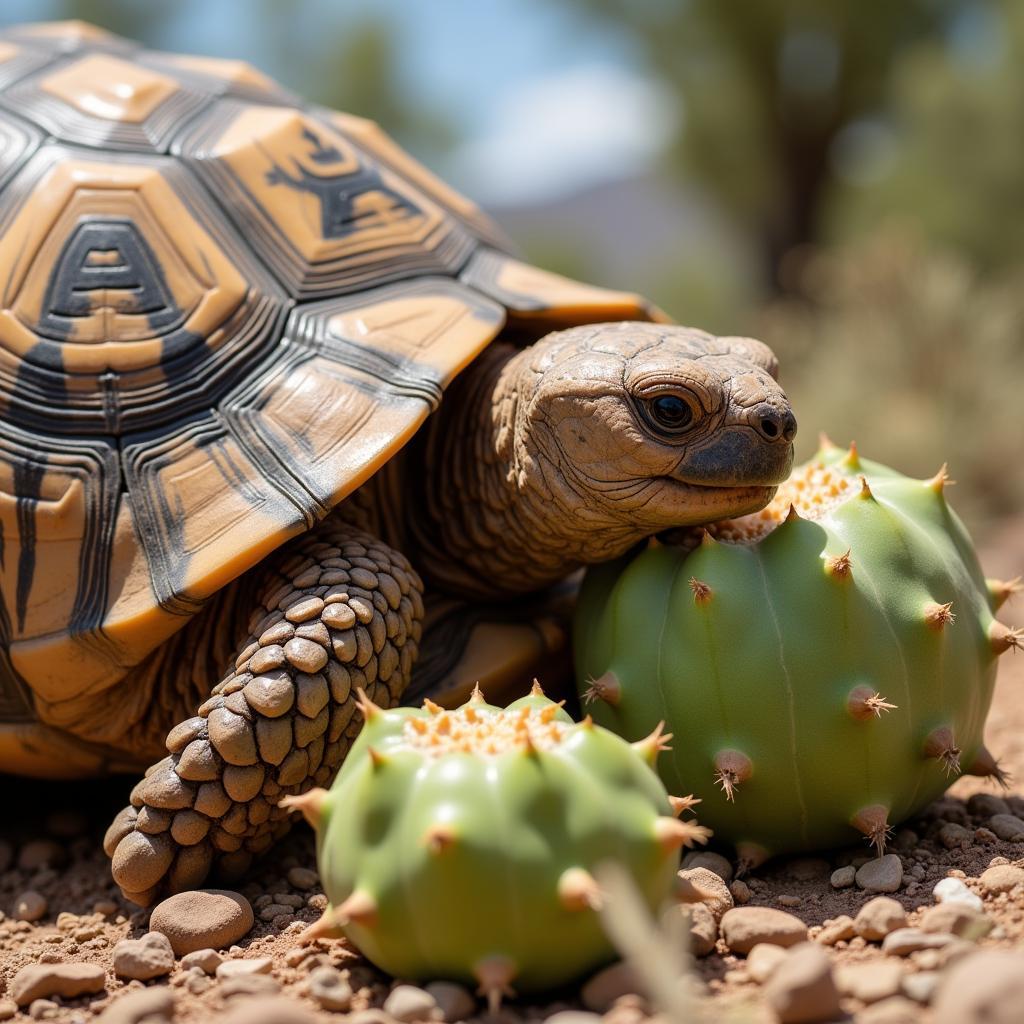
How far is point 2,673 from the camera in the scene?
10.4 feet

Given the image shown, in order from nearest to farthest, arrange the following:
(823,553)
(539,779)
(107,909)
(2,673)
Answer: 1. (539,779)
2. (823,553)
3. (107,909)
4. (2,673)

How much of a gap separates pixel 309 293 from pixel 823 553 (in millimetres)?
1639

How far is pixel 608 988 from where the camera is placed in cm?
201

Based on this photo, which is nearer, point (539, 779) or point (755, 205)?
point (539, 779)

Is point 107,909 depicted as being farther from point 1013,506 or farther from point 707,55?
point 707,55

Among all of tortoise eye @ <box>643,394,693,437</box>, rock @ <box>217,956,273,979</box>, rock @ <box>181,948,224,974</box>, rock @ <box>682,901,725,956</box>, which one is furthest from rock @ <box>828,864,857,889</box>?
rock @ <box>181,948,224,974</box>

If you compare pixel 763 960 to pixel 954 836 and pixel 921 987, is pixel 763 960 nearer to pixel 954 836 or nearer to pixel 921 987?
pixel 921 987

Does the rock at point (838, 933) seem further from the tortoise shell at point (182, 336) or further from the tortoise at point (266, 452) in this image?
the tortoise shell at point (182, 336)

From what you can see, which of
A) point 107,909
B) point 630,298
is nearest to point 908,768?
point 630,298

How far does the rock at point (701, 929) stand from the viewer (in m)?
2.25

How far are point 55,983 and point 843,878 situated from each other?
5.52 ft

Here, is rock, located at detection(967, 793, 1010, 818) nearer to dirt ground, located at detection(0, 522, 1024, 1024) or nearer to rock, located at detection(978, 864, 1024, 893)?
dirt ground, located at detection(0, 522, 1024, 1024)

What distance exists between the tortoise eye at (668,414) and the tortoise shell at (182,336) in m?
0.61

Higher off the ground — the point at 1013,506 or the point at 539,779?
the point at 539,779
